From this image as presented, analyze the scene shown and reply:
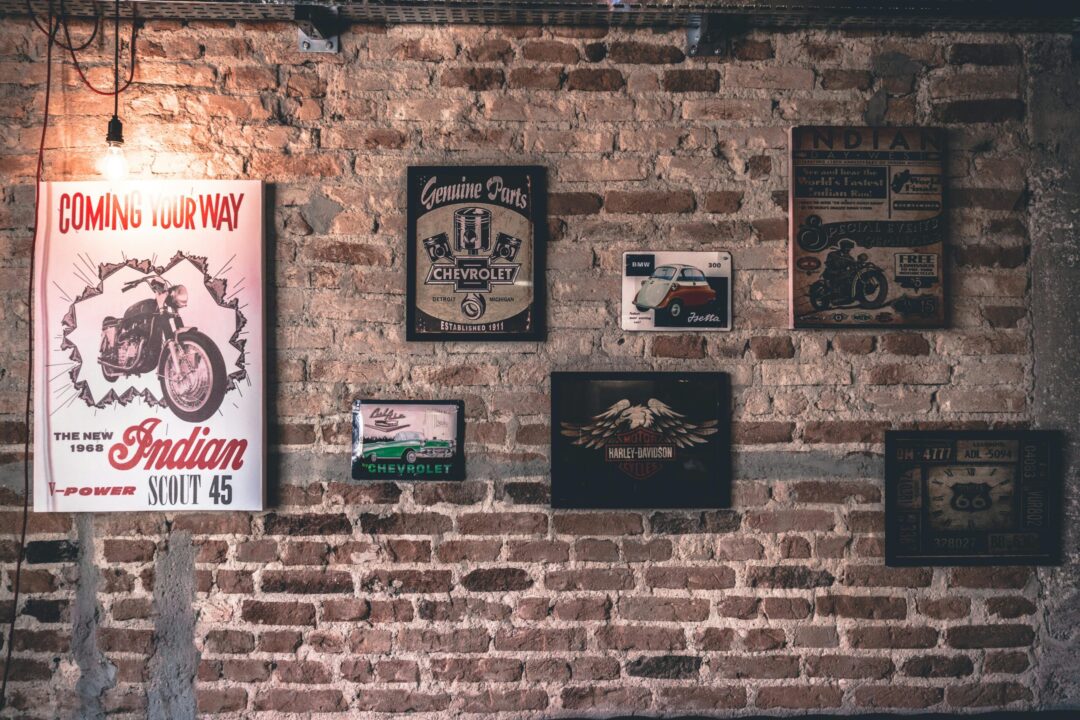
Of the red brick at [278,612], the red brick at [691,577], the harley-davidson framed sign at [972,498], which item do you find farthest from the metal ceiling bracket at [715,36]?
the red brick at [278,612]

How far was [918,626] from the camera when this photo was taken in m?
1.98

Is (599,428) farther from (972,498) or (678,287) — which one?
(972,498)

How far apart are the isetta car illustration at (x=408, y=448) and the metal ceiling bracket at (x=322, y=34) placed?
118 centimetres

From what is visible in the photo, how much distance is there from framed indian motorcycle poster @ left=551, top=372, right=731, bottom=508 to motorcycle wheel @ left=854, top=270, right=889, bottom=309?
0.48 meters

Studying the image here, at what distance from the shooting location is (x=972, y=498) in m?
1.99

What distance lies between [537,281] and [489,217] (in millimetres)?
239

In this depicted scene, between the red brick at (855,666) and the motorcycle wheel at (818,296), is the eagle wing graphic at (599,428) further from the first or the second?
the red brick at (855,666)

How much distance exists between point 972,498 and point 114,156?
274 centimetres

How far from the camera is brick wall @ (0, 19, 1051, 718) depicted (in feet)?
6.47

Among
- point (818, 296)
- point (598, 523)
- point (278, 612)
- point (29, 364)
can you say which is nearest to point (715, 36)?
point (818, 296)

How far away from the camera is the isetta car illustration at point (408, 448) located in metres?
1.96

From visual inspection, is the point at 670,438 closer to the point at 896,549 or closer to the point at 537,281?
the point at 537,281

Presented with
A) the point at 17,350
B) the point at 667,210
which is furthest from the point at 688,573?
the point at 17,350

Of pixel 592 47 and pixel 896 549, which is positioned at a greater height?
pixel 592 47
